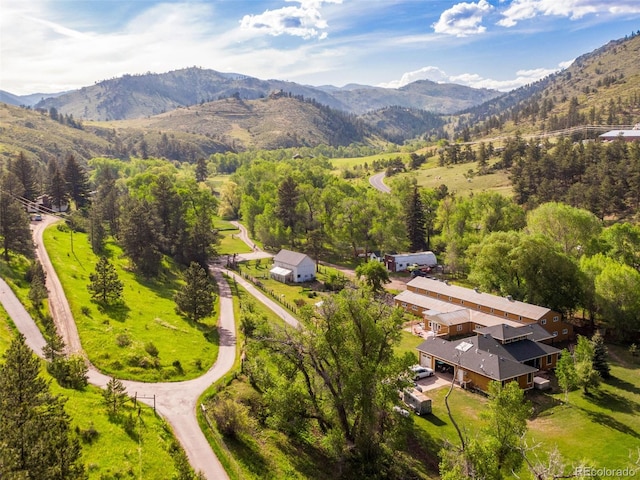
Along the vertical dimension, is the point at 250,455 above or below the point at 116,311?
below

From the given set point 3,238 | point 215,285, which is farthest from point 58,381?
point 215,285

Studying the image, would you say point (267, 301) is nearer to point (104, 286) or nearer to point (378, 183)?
point (104, 286)

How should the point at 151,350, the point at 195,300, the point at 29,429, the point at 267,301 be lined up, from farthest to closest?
the point at 267,301, the point at 195,300, the point at 151,350, the point at 29,429

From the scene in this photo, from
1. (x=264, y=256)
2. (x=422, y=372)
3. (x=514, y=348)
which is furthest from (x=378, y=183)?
(x=422, y=372)

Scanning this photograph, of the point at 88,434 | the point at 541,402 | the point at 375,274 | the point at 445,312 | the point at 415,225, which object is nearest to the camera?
the point at 88,434

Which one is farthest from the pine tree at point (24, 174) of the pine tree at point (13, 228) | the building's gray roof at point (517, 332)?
the building's gray roof at point (517, 332)

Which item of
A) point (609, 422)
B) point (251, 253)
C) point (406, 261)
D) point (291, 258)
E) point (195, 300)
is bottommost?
point (609, 422)

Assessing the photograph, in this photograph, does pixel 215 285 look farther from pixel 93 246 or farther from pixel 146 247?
pixel 93 246

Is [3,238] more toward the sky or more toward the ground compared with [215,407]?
more toward the sky
